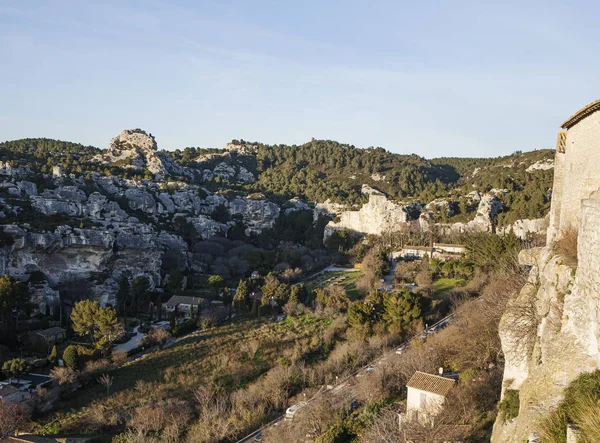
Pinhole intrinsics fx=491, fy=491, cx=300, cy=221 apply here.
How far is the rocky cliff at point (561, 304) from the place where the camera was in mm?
8008

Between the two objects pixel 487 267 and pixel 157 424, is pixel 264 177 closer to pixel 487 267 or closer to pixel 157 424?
pixel 487 267

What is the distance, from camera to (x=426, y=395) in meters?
17.0

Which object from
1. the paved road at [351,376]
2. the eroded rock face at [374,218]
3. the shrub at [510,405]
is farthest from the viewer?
the eroded rock face at [374,218]

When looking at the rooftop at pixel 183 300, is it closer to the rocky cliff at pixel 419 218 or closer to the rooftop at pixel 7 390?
the rooftop at pixel 7 390

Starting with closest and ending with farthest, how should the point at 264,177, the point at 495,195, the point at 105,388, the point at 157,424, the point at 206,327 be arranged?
the point at 157,424 < the point at 105,388 < the point at 206,327 < the point at 495,195 < the point at 264,177

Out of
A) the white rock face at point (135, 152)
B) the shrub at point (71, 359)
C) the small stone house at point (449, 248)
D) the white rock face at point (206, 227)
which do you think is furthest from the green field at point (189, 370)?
the white rock face at point (135, 152)

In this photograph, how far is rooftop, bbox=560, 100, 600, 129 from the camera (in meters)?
10.7

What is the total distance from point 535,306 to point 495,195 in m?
45.4

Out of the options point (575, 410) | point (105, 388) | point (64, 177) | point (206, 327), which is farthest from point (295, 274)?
point (575, 410)

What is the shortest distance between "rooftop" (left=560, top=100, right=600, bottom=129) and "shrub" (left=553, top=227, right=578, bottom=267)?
258cm

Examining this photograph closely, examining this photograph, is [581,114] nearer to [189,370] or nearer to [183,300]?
[189,370]

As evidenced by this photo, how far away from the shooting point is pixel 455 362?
2064cm

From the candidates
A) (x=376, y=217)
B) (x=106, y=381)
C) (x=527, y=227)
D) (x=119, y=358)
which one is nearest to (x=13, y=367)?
(x=106, y=381)

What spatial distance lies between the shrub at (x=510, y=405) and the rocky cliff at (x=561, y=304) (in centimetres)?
15
